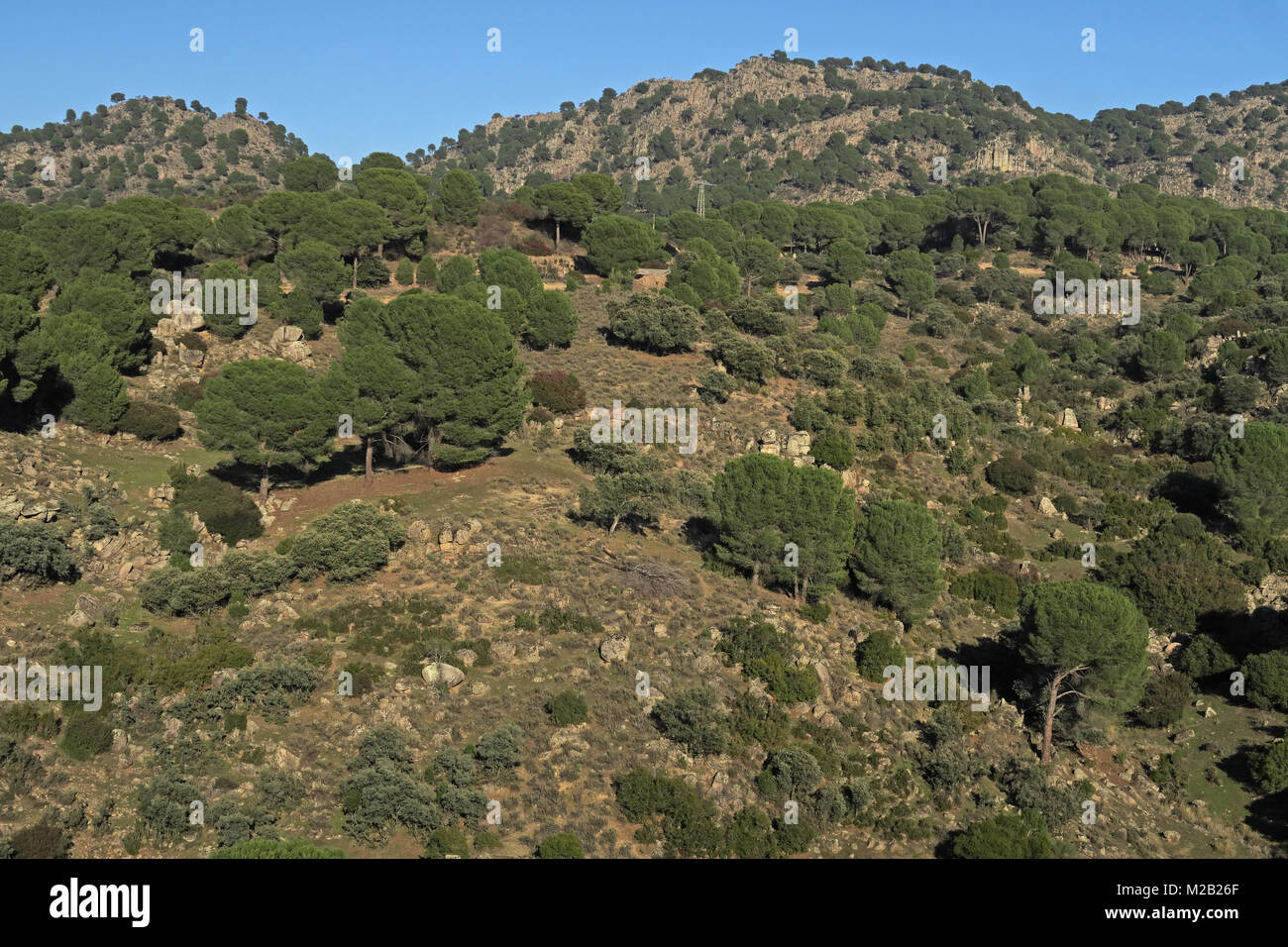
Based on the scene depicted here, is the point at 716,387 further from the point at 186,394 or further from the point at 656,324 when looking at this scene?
the point at 186,394

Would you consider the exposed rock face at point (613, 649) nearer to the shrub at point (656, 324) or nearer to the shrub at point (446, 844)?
the shrub at point (446, 844)

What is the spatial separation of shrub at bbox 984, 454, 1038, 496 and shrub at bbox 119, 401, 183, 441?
55.3m

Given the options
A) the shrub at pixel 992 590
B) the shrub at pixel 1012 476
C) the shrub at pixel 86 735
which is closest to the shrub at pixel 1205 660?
the shrub at pixel 992 590

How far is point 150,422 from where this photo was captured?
59.5m

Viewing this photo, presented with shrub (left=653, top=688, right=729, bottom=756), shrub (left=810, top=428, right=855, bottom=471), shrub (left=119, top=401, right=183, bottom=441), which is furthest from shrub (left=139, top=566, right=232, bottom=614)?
shrub (left=810, top=428, right=855, bottom=471)

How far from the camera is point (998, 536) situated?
214 ft

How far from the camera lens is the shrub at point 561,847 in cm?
3141

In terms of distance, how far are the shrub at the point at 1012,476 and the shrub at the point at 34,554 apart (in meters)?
58.4

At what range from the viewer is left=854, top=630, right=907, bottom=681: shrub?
46.3 meters

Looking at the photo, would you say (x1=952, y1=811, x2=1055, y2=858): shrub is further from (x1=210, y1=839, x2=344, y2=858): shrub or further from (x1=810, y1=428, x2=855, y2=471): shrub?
(x1=810, y1=428, x2=855, y2=471): shrub

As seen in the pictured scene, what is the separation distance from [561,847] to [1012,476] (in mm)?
51447

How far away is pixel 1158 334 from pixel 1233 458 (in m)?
30.1
